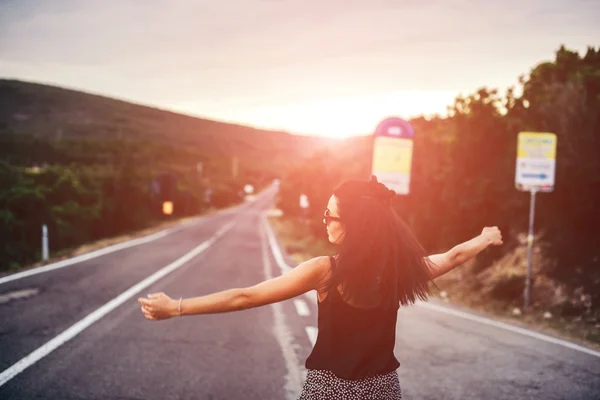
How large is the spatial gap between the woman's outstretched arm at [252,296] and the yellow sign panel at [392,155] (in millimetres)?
13096

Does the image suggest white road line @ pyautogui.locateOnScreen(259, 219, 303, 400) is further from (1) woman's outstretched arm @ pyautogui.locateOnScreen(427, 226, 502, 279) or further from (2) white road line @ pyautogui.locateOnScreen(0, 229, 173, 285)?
(2) white road line @ pyautogui.locateOnScreen(0, 229, 173, 285)

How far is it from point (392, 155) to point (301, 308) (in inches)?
→ 265

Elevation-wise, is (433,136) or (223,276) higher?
(433,136)

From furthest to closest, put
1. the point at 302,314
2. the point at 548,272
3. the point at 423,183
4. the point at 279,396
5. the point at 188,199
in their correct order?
the point at 188,199 → the point at 423,183 → the point at 548,272 → the point at 302,314 → the point at 279,396

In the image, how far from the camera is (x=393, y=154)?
15.7 metres

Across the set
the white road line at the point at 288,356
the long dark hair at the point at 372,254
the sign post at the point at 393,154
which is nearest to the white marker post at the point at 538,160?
the sign post at the point at 393,154

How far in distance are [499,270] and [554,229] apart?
236 cm

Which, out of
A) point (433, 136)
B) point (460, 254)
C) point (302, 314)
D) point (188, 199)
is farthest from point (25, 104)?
point (460, 254)

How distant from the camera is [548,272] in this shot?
12734mm

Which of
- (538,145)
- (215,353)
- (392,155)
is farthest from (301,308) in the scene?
(392,155)

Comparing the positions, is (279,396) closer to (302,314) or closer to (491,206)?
(302,314)

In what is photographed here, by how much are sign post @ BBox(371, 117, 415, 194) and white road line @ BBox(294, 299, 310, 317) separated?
5258 millimetres

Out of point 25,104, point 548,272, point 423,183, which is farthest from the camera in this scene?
point 25,104

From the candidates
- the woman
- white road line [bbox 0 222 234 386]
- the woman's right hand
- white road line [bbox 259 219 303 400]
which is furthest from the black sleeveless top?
white road line [bbox 0 222 234 386]
